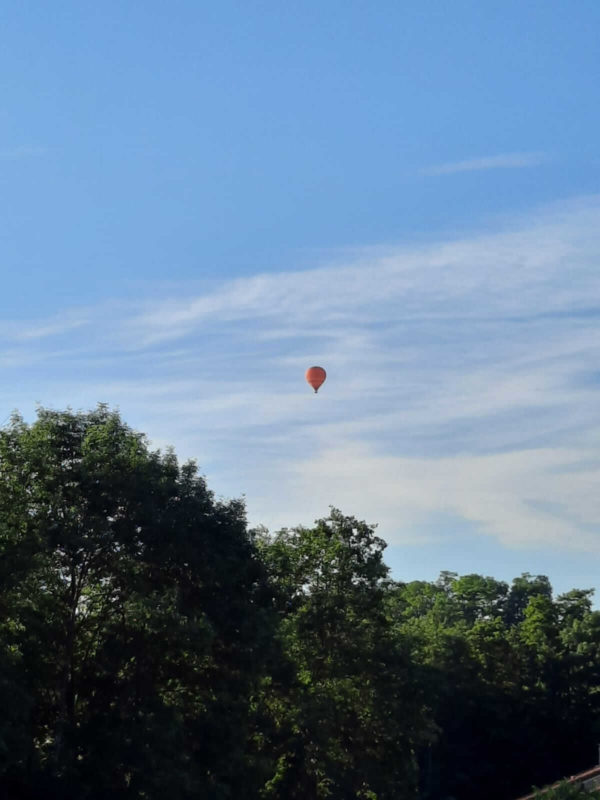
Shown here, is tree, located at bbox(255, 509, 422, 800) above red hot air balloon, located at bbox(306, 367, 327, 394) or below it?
below

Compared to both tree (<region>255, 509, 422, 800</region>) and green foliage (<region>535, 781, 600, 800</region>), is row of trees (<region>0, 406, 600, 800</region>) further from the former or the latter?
→ green foliage (<region>535, 781, 600, 800</region>)

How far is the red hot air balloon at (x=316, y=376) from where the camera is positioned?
4975 centimetres

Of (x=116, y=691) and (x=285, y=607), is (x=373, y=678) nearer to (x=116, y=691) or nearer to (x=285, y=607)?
(x=285, y=607)

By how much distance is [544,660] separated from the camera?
83312 millimetres

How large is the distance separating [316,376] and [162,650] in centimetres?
1661

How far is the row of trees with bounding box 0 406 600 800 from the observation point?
115ft

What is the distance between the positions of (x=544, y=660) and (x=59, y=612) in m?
54.4

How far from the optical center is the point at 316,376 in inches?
1970

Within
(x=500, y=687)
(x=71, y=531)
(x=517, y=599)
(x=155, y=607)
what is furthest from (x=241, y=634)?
(x=517, y=599)

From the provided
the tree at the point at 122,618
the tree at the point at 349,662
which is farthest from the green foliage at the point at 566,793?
the tree at the point at 349,662

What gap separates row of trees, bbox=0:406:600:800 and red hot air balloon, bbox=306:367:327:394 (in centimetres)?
802

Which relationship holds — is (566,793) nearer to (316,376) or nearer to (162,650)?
(162,650)

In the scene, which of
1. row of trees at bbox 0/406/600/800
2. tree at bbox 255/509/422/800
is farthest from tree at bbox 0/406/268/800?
tree at bbox 255/509/422/800

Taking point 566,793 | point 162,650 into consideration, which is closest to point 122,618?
point 162,650
